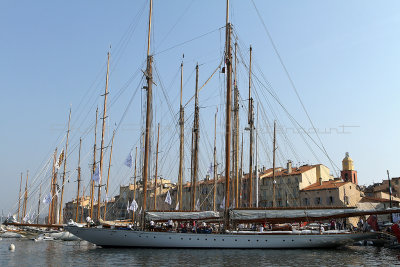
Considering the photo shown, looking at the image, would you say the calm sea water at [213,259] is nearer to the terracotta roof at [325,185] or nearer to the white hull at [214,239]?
the white hull at [214,239]

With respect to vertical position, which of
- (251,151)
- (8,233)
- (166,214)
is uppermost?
(251,151)

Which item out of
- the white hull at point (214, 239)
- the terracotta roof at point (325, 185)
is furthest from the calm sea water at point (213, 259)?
the terracotta roof at point (325, 185)

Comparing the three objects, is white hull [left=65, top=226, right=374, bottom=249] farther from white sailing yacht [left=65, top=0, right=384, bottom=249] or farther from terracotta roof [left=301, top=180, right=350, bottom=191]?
terracotta roof [left=301, top=180, right=350, bottom=191]

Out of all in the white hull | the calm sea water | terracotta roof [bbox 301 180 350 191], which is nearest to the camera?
the calm sea water

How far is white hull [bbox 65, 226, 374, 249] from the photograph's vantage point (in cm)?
3753

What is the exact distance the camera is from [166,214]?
3969 cm

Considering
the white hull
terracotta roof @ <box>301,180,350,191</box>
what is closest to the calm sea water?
the white hull

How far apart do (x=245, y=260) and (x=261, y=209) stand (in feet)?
30.6

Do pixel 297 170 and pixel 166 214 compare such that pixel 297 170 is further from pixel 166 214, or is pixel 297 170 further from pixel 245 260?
pixel 245 260

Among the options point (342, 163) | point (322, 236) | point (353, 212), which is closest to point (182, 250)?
point (322, 236)

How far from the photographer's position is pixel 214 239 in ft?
123

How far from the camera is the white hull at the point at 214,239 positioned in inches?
1478

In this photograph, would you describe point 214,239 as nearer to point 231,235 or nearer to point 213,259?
point 231,235

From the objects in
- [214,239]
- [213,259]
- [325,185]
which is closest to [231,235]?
[214,239]
